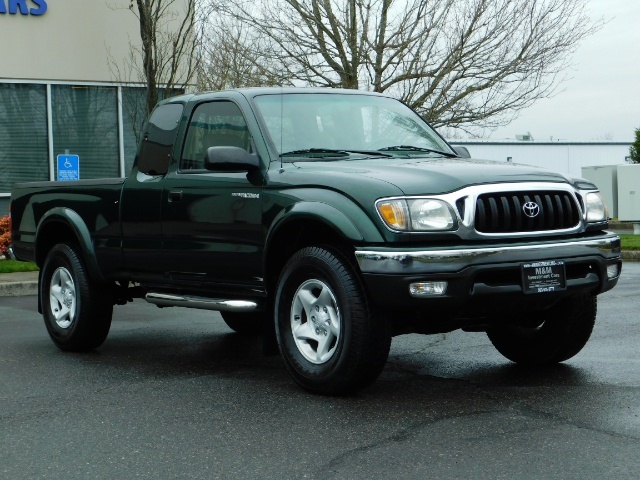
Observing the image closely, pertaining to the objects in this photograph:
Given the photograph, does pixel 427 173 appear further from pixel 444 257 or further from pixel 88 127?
pixel 88 127

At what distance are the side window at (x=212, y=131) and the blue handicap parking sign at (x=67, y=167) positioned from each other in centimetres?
1127

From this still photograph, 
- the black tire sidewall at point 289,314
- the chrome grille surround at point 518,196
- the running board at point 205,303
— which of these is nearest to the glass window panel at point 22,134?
the running board at point 205,303

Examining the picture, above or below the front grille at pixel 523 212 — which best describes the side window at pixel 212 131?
above

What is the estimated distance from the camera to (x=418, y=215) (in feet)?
19.8

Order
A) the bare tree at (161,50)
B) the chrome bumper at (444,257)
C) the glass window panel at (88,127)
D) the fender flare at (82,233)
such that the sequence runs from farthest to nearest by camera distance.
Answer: the glass window panel at (88,127) < the bare tree at (161,50) < the fender flare at (82,233) < the chrome bumper at (444,257)

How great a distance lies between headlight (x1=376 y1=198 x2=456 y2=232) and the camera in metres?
6.03

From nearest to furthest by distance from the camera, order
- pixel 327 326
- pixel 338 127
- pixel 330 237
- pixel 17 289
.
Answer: pixel 327 326 → pixel 330 237 → pixel 338 127 → pixel 17 289

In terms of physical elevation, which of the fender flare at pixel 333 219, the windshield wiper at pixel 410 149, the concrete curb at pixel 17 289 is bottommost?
the concrete curb at pixel 17 289

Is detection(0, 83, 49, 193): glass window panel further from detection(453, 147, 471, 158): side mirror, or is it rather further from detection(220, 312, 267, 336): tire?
detection(453, 147, 471, 158): side mirror

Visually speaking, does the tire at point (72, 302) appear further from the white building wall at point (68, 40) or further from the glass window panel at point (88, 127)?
the glass window panel at point (88, 127)

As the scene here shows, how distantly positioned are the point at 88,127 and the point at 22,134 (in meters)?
1.34

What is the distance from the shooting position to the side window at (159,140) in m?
8.01

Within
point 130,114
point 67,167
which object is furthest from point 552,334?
point 130,114

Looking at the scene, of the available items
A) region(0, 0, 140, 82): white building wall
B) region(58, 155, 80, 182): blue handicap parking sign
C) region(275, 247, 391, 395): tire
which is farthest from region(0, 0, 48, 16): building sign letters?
region(275, 247, 391, 395): tire
